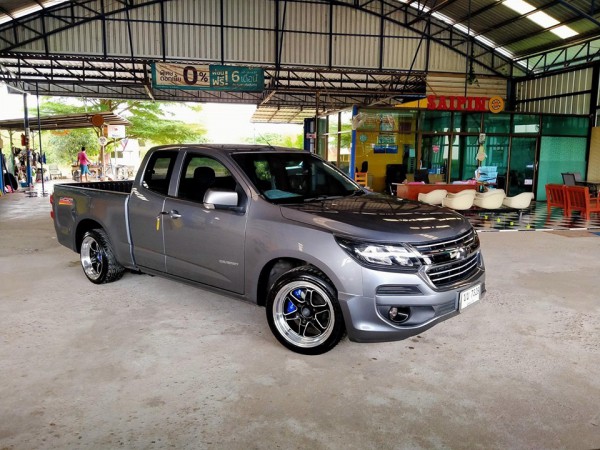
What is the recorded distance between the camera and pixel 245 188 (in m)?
4.16

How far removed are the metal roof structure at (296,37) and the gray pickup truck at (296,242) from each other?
43.4 ft

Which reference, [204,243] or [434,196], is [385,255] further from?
[434,196]

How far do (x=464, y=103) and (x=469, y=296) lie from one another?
1431 cm

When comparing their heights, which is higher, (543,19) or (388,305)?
Result: (543,19)

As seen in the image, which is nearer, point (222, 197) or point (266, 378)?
point (266, 378)

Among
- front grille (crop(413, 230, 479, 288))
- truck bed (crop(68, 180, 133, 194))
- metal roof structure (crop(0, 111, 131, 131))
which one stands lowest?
front grille (crop(413, 230, 479, 288))

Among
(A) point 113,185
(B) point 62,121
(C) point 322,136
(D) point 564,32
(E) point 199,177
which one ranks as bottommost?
(A) point 113,185

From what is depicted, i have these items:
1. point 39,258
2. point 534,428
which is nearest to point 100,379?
point 534,428

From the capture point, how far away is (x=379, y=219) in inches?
145

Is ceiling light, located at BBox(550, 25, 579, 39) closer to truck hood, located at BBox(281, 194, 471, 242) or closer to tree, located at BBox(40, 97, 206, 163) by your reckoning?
truck hood, located at BBox(281, 194, 471, 242)

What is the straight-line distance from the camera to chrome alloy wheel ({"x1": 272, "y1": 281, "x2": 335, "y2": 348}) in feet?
12.0

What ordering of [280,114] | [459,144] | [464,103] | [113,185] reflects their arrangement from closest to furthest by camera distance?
[113,185]
[464,103]
[459,144]
[280,114]

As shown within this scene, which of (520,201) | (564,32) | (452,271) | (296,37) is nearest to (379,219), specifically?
(452,271)

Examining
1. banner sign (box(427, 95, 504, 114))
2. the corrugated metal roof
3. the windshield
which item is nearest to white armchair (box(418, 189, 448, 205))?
banner sign (box(427, 95, 504, 114))
